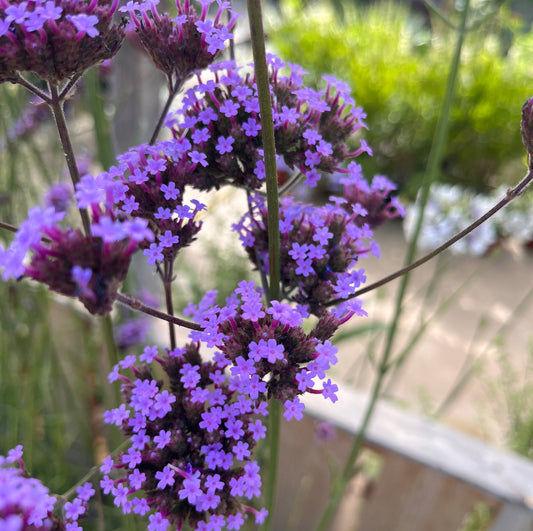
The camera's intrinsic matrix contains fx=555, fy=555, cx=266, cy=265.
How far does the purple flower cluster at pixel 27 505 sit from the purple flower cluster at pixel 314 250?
0.20 meters

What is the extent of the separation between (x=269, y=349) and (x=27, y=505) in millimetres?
153

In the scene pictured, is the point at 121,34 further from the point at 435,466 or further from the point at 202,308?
the point at 435,466

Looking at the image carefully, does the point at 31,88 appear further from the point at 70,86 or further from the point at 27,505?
the point at 27,505

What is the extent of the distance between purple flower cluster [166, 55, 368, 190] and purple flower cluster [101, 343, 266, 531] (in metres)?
0.14

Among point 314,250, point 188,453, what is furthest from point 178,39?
point 188,453

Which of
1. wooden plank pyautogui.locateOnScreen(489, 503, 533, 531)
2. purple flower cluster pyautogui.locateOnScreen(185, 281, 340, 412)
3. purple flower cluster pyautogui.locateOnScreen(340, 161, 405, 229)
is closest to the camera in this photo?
purple flower cluster pyautogui.locateOnScreen(185, 281, 340, 412)

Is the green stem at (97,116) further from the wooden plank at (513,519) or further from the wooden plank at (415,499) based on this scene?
the wooden plank at (513,519)

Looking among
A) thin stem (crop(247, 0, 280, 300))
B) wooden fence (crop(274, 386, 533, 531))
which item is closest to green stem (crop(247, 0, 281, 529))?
thin stem (crop(247, 0, 280, 300))

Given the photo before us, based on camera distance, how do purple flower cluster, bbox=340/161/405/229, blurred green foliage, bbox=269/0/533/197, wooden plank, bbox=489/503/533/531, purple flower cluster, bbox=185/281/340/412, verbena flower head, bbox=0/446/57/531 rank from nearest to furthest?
verbena flower head, bbox=0/446/57/531 → purple flower cluster, bbox=185/281/340/412 → purple flower cluster, bbox=340/161/405/229 → wooden plank, bbox=489/503/533/531 → blurred green foliage, bbox=269/0/533/197

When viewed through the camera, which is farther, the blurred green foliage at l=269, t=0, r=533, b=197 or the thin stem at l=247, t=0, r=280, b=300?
the blurred green foliage at l=269, t=0, r=533, b=197

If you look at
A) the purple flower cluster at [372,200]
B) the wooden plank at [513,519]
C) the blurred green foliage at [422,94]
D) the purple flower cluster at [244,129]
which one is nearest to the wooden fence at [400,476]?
the wooden plank at [513,519]

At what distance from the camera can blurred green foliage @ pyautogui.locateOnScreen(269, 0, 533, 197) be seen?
2.64m

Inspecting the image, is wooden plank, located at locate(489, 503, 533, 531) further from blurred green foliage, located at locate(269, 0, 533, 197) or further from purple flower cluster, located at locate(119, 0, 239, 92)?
blurred green foliage, located at locate(269, 0, 533, 197)

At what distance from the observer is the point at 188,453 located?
0.38 metres
